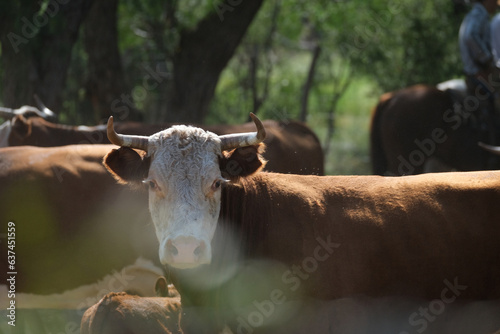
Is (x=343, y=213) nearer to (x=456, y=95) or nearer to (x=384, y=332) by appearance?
(x=384, y=332)

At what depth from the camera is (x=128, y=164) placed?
4.83 meters

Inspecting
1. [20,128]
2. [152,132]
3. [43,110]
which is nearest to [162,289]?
[152,132]

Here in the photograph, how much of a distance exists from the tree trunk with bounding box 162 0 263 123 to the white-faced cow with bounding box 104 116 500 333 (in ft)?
21.7

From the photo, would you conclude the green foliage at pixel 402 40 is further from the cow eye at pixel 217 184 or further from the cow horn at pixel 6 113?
the cow eye at pixel 217 184

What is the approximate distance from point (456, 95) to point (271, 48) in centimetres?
847

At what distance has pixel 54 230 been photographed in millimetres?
6410

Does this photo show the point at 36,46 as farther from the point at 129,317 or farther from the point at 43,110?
the point at 129,317

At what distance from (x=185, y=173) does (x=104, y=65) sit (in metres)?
7.41

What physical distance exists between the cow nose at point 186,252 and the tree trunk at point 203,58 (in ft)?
23.7

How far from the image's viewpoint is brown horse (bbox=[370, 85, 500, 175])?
9.96 m

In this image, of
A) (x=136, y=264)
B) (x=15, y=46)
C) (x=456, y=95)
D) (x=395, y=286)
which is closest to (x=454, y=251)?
(x=395, y=286)

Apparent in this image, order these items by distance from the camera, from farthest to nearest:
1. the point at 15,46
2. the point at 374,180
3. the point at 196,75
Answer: the point at 196,75 < the point at 15,46 < the point at 374,180

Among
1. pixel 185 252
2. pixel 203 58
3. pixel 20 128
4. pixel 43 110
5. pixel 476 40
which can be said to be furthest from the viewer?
pixel 203 58

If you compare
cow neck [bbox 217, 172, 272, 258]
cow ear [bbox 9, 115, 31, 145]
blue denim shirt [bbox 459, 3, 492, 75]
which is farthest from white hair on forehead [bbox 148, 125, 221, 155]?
blue denim shirt [bbox 459, 3, 492, 75]
